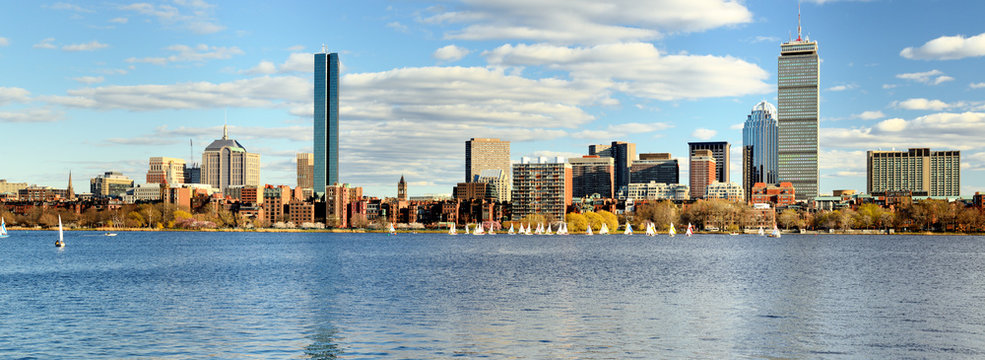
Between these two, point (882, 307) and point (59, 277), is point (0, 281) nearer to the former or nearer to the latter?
point (59, 277)

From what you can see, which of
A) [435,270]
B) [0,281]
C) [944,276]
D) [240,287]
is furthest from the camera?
[435,270]

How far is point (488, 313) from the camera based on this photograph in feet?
164

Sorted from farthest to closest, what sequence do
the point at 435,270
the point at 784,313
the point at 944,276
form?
the point at 435,270
the point at 944,276
the point at 784,313

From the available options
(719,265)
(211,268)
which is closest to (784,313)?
(719,265)

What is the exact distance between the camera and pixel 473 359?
116ft

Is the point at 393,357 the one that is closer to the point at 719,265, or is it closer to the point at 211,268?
the point at 211,268

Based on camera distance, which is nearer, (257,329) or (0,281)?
(257,329)

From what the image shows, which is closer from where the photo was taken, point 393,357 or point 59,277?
point 393,357

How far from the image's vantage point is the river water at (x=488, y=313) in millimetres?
38250

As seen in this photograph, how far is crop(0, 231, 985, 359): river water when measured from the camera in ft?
125

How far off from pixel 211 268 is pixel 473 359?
62.7 meters

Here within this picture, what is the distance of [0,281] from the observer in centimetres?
7400

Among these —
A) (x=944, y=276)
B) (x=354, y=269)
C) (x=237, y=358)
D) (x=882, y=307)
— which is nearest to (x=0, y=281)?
(x=354, y=269)

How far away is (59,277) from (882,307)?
6668 centimetres
